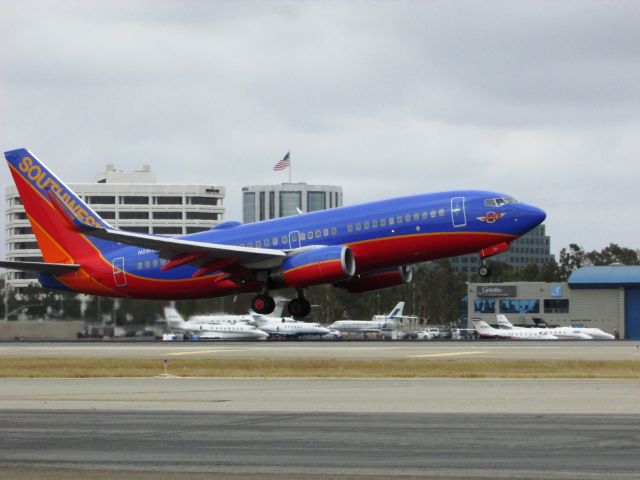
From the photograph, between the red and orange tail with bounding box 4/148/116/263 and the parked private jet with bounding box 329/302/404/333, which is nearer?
the red and orange tail with bounding box 4/148/116/263

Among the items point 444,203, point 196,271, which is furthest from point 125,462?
point 196,271

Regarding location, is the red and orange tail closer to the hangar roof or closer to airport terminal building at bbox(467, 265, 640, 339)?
airport terminal building at bbox(467, 265, 640, 339)

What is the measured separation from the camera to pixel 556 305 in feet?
414

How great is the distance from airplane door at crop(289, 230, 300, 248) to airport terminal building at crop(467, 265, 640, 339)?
203 ft

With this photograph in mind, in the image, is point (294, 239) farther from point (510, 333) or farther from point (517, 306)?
point (517, 306)

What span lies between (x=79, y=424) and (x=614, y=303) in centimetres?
10429

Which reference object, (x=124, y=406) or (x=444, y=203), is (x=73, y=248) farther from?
(x=124, y=406)

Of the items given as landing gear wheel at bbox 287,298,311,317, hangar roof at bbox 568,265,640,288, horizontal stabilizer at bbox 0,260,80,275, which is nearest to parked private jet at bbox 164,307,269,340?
horizontal stabilizer at bbox 0,260,80,275

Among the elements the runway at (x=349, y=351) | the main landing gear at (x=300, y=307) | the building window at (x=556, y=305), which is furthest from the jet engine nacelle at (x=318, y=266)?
the building window at (x=556, y=305)

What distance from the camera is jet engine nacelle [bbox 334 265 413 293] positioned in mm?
54875

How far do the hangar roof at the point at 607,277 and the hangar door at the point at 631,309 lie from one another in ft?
2.76

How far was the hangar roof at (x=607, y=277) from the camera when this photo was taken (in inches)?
4550

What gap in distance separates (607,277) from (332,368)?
8847 cm

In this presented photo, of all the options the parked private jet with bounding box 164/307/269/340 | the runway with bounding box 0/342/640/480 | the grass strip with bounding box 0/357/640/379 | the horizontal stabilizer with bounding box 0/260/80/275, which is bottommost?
the runway with bounding box 0/342/640/480
